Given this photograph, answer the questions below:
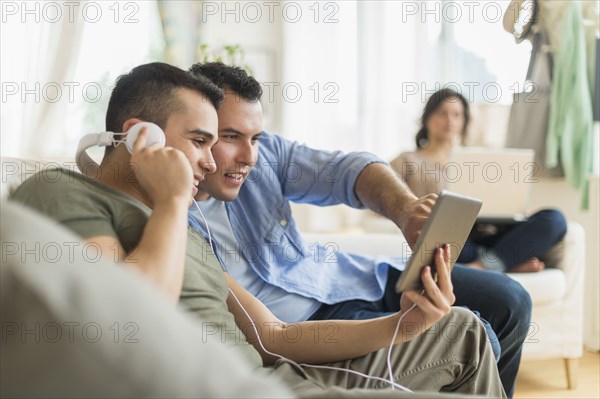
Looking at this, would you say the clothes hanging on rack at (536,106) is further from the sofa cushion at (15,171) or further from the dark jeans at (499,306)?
the sofa cushion at (15,171)

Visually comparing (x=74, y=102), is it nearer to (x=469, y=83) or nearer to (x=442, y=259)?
(x=469, y=83)

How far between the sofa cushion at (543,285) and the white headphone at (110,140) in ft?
5.18

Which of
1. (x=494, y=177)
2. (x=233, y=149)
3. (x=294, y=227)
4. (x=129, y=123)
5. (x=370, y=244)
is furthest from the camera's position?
(x=494, y=177)

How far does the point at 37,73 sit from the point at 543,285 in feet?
10.2

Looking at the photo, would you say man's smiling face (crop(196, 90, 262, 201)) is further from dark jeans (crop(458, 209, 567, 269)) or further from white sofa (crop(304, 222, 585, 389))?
dark jeans (crop(458, 209, 567, 269))

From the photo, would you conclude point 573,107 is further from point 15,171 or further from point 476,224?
point 15,171

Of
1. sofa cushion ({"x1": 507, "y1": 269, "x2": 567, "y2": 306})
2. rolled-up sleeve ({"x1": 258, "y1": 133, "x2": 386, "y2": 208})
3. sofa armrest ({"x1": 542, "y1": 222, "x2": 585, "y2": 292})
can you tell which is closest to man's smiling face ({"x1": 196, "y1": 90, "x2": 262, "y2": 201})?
rolled-up sleeve ({"x1": 258, "y1": 133, "x2": 386, "y2": 208})

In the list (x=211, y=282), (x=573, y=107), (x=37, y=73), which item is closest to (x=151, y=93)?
(x=211, y=282)

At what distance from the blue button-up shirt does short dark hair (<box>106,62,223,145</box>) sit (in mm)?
376

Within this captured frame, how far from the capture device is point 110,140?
4.00 ft

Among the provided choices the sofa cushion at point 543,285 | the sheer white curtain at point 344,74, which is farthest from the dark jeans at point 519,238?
the sheer white curtain at point 344,74

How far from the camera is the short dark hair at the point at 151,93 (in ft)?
4.14

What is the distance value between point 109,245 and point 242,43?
4940 millimetres

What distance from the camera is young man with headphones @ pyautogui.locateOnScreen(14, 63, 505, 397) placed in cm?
101
